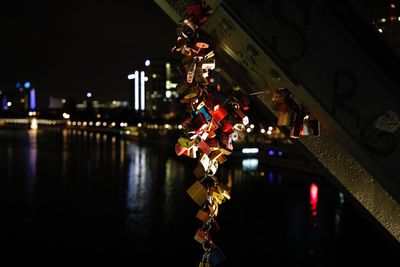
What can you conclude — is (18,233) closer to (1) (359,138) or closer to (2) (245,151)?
(1) (359,138)

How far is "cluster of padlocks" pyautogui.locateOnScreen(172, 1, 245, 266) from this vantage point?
5.66 ft

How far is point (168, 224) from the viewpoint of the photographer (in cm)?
1138

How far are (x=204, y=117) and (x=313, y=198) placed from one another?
14154 mm

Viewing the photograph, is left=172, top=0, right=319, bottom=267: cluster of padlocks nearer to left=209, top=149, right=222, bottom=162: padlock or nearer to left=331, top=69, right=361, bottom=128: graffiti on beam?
left=209, top=149, right=222, bottom=162: padlock

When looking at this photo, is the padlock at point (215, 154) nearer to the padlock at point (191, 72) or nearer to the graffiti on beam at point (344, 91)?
the padlock at point (191, 72)

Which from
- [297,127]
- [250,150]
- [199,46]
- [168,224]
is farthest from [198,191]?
[250,150]

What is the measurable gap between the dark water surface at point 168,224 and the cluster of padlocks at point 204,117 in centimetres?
708

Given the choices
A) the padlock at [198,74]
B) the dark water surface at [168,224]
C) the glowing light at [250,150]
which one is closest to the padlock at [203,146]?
the padlock at [198,74]

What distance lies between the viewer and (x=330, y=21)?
60.2 inches

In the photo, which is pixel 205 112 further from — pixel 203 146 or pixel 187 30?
pixel 187 30

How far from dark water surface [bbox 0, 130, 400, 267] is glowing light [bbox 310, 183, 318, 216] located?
3cm

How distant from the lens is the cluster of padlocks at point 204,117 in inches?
67.9

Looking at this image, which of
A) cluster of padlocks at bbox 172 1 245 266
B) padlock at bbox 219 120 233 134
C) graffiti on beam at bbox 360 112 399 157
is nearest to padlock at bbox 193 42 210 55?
cluster of padlocks at bbox 172 1 245 266

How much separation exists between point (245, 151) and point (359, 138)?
28.0 m
